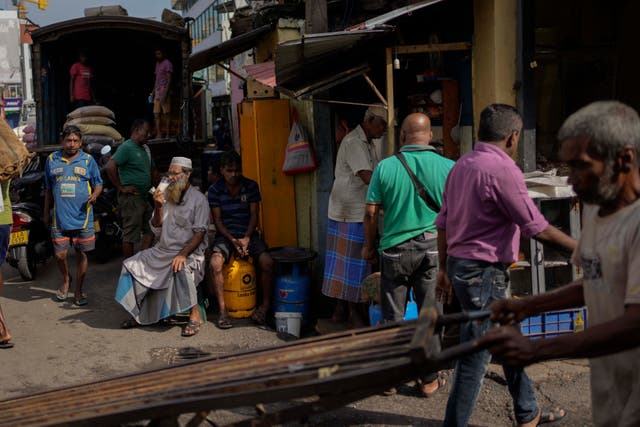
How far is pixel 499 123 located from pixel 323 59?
3159mm

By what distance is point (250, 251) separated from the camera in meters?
7.27

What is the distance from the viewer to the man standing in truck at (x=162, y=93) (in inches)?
484

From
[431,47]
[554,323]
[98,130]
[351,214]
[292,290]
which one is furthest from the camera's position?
[98,130]

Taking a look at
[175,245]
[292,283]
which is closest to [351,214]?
[292,283]

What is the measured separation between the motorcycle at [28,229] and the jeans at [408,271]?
206 inches

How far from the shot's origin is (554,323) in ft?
18.3

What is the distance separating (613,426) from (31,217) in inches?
334

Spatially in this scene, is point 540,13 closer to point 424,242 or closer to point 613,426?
point 424,242

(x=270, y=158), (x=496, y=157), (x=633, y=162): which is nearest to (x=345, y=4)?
(x=270, y=158)

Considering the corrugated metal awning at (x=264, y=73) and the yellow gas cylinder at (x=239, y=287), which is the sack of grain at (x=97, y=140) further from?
the yellow gas cylinder at (x=239, y=287)

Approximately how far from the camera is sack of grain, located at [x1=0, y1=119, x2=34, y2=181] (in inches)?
242

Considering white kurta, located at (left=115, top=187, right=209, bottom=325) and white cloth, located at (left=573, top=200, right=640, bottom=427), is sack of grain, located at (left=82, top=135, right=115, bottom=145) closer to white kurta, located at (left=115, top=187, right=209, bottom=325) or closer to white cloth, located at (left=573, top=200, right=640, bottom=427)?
white kurta, located at (left=115, top=187, right=209, bottom=325)

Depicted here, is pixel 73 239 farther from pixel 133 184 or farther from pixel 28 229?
pixel 28 229

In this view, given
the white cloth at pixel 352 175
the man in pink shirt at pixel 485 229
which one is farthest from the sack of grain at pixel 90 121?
the man in pink shirt at pixel 485 229
